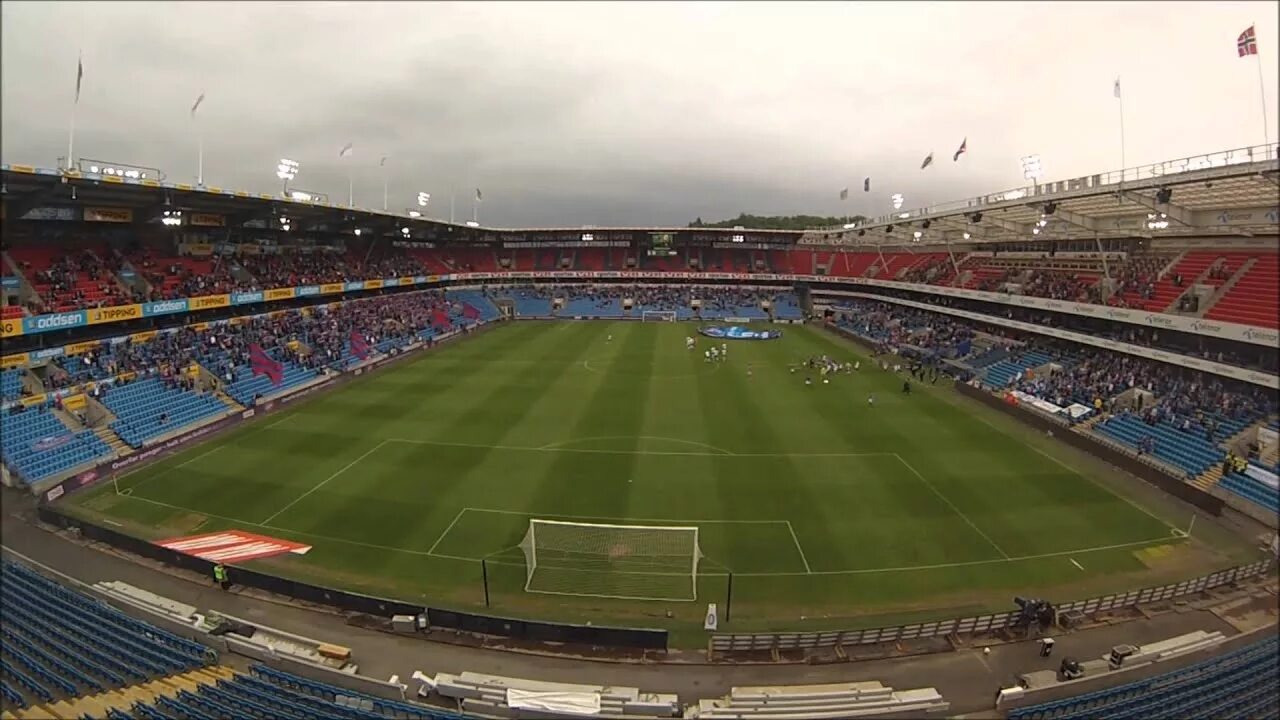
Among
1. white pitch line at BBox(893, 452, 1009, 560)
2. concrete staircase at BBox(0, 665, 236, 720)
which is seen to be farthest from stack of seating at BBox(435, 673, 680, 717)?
white pitch line at BBox(893, 452, 1009, 560)

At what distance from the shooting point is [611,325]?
65500 mm

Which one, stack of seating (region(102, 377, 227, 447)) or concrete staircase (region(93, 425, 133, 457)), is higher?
stack of seating (region(102, 377, 227, 447))

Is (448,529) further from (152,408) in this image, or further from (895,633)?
(152,408)

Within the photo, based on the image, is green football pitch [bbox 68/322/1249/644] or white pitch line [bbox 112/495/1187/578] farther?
white pitch line [bbox 112/495/1187/578]

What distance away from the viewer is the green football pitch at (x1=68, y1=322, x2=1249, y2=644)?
16359 mm

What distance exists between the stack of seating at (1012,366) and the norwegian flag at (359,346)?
4154 centimetres

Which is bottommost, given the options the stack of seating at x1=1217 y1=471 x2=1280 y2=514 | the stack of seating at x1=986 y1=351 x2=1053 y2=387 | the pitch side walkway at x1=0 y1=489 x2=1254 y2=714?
the pitch side walkway at x1=0 y1=489 x2=1254 y2=714

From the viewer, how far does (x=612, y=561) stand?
56.9 ft

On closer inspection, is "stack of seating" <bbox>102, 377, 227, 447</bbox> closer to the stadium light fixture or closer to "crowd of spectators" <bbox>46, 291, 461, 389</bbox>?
"crowd of spectators" <bbox>46, 291, 461, 389</bbox>

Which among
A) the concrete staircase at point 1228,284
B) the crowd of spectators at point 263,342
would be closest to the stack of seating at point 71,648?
the crowd of spectators at point 263,342

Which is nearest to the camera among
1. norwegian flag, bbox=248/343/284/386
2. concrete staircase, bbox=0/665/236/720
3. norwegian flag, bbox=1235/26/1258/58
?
norwegian flag, bbox=1235/26/1258/58

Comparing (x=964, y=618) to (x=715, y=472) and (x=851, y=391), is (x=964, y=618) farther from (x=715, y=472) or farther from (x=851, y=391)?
(x=851, y=391)

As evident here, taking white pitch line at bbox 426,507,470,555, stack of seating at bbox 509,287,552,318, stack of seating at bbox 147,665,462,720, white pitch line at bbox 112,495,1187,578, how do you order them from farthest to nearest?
stack of seating at bbox 509,287,552,318, white pitch line at bbox 426,507,470,555, white pitch line at bbox 112,495,1187,578, stack of seating at bbox 147,665,462,720

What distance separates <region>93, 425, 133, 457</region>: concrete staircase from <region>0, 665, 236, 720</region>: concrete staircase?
57.0ft
